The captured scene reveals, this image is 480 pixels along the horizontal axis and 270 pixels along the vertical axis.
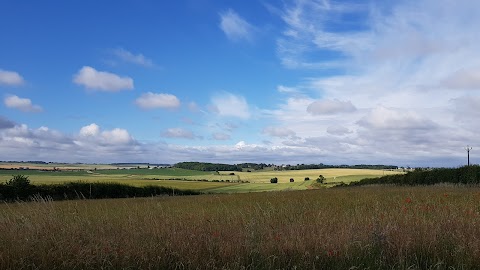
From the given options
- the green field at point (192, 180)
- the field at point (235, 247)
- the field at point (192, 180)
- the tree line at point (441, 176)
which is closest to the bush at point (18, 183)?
the green field at point (192, 180)

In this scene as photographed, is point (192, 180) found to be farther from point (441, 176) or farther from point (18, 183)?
point (441, 176)

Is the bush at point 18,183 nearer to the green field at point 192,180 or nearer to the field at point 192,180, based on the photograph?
the green field at point 192,180

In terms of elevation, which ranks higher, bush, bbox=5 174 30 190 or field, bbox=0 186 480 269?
field, bbox=0 186 480 269

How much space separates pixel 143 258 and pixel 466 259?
15.8 feet

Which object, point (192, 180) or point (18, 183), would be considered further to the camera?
point (192, 180)

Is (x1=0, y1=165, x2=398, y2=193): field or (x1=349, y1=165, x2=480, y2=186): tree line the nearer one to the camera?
(x1=349, y1=165, x2=480, y2=186): tree line

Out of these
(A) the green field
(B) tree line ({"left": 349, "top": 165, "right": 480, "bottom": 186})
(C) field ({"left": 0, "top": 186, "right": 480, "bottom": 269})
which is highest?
(B) tree line ({"left": 349, "top": 165, "right": 480, "bottom": 186})

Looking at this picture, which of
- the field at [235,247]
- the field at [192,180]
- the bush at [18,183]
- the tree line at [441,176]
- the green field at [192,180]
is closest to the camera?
the field at [235,247]

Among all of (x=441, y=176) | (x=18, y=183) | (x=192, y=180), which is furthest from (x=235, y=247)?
(x=192, y=180)

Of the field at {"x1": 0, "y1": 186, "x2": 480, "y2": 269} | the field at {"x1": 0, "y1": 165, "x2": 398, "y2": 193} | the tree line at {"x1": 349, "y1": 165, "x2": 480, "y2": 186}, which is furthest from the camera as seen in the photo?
the field at {"x1": 0, "y1": 165, "x2": 398, "y2": 193}

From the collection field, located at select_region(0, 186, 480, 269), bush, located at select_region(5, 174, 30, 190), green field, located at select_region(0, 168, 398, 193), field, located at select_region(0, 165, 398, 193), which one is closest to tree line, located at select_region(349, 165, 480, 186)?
field, located at select_region(0, 165, 398, 193)

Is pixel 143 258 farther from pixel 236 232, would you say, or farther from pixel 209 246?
pixel 236 232

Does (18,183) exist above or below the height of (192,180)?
above

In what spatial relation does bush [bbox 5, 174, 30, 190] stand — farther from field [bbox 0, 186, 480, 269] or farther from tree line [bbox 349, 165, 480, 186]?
tree line [bbox 349, 165, 480, 186]
